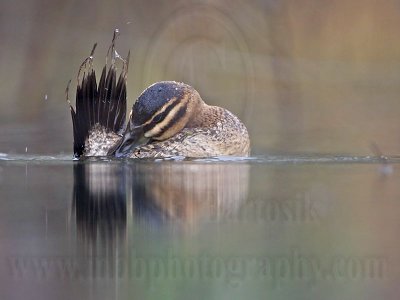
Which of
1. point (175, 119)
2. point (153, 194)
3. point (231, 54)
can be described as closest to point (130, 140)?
point (175, 119)

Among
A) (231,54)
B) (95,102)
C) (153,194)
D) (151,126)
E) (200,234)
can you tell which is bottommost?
(200,234)

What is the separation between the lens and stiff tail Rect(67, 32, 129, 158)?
856cm

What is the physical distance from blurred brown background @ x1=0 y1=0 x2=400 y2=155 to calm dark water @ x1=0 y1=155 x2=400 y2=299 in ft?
13.8

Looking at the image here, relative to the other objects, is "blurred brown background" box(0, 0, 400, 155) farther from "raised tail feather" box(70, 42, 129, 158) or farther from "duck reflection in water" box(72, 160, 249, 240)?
"duck reflection in water" box(72, 160, 249, 240)

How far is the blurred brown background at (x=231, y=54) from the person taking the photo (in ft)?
38.5

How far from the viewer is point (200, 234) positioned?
15.6 ft

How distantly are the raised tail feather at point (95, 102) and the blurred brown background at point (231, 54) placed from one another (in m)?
2.39

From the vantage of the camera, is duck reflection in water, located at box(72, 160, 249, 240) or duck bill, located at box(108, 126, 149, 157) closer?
duck reflection in water, located at box(72, 160, 249, 240)

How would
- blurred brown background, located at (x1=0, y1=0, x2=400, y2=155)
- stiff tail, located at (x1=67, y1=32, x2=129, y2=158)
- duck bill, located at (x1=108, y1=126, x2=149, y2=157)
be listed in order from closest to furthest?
1. duck bill, located at (x1=108, y1=126, x2=149, y2=157)
2. stiff tail, located at (x1=67, y1=32, x2=129, y2=158)
3. blurred brown background, located at (x1=0, y1=0, x2=400, y2=155)

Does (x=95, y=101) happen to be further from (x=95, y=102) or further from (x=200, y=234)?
(x=200, y=234)

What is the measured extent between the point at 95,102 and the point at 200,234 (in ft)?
13.1

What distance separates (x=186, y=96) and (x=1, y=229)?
3.85 m

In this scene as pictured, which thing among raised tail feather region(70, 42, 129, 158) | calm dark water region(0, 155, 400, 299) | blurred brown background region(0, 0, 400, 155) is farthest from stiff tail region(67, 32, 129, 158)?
blurred brown background region(0, 0, 400, 155)

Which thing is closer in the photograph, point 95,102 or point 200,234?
point 200,234
